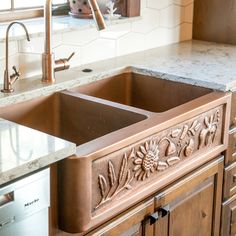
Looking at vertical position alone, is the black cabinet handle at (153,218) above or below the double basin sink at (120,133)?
below

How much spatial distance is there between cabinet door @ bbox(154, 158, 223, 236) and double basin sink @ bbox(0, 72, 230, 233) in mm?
76

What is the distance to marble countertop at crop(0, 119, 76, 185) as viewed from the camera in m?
1.34

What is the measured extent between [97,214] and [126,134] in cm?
25

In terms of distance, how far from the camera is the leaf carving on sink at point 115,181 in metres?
1.58

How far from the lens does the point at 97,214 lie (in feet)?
5.19

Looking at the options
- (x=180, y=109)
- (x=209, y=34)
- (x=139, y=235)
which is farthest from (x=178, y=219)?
(x=209, y=34)

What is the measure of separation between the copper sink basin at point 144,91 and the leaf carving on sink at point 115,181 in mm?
580

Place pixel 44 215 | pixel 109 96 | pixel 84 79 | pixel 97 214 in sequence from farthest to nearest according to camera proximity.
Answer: pixel 109 96 → pixel 84 79 → pixel 97 214 → pixel 44 215

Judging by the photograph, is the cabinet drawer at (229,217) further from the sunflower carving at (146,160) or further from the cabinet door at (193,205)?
the sunflower carving at (146,160)

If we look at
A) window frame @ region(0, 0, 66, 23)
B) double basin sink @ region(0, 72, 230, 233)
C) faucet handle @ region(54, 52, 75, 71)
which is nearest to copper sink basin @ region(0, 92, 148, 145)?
double basin sink @ region(0, 72, 230, 233)

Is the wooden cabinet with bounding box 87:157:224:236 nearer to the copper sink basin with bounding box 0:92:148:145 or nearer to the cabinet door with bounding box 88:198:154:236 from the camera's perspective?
the cabinet door with bounding box 88:198:154:236

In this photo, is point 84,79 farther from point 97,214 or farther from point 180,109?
point 97,214

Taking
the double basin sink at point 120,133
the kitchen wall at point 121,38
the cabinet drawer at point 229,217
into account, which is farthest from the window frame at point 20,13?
the cabinet drawer at point 229,217

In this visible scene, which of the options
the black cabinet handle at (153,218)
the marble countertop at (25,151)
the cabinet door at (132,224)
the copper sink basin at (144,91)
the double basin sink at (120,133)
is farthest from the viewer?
the copper sink basin at (144,91)
